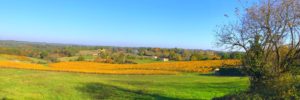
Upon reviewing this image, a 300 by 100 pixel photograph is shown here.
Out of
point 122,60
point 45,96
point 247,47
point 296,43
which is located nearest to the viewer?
point 296,43

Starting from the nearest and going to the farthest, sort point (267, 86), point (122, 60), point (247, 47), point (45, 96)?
point (267, 86) < point (247, 47) < point (45, 96) < point (122, 60)

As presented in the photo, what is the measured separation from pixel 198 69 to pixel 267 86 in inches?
1464

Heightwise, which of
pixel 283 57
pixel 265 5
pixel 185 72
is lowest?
pixel 185 72

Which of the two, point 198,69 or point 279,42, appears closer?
point 279,42

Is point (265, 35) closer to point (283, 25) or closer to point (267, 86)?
point (283, 25)

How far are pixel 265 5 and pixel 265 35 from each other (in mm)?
1488

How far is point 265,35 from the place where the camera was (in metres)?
16.2

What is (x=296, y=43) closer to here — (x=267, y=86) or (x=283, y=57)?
(x=283, y=57)

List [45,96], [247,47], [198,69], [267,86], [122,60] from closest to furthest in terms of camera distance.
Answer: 1. [267,86]
2. [247,47]
3. [45,96]
4. [198,69]
5. [122,60]

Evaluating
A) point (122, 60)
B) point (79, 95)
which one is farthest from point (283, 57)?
point (122, 60)

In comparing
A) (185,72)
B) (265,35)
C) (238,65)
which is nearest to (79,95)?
(238,65)

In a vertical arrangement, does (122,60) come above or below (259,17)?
below

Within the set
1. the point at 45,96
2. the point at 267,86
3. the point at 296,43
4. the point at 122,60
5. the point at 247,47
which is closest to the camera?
the point at 267,86

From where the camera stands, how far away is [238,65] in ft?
57.1
